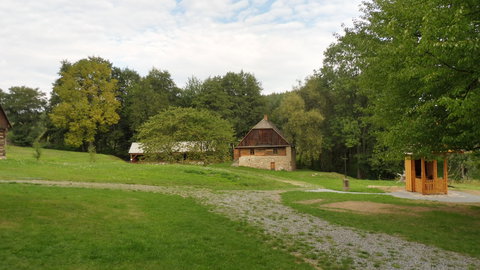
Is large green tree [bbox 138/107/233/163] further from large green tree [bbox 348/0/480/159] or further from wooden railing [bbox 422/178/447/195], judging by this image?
large green tree [bbox 348/0/480/159]

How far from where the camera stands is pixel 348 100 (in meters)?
52.2

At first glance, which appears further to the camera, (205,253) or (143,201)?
(143,201)

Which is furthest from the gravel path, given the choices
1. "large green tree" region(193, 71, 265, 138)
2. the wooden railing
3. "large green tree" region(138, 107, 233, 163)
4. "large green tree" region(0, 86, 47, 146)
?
"large green tree" region(0, 86, 47, 146)

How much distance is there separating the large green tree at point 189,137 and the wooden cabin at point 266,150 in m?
13.8

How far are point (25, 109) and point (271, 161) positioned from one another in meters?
51.7

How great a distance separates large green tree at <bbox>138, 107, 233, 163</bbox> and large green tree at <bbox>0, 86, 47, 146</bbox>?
38.0m

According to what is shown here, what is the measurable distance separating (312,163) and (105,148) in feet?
140

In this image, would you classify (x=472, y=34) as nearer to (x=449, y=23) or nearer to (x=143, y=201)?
(x=449, y=23)

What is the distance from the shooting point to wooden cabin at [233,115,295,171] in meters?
49.5

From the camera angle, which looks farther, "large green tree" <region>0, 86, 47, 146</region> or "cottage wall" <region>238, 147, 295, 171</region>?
"large green tree" <region>0, 86, 47, 146</region>

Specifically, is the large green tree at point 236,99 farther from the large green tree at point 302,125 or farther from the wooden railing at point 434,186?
the wooden railing at point 434,186

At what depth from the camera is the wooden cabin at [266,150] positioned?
4947 centimetres

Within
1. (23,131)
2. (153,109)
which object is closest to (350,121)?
(153,109)

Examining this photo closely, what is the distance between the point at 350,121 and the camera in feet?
163
